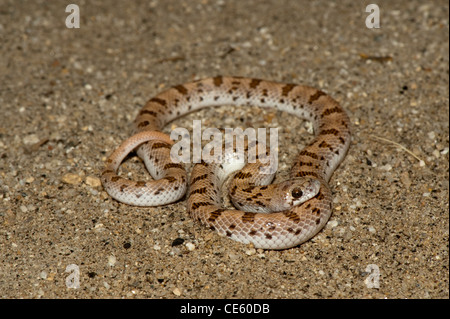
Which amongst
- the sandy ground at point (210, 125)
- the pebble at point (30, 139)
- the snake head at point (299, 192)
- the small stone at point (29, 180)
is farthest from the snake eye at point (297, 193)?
the pebble at point (30, 139)

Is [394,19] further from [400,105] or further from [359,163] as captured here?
[359,163]

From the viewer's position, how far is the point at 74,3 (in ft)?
38.1

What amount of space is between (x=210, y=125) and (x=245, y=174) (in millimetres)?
1604

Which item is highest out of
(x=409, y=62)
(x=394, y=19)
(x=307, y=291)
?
(x=394, y=19)

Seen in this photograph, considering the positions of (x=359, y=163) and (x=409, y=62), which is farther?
(x=409, y=62)

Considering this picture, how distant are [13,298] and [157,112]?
13.1 ft

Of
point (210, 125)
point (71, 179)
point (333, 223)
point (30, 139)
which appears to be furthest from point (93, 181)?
point (333, 223)

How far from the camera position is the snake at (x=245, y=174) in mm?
6551

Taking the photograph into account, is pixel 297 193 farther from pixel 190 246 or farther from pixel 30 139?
pixel 30 139

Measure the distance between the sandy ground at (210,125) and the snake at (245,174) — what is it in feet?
0.72

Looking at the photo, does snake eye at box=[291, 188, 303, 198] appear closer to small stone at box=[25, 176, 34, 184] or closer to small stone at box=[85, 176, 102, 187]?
small stone at box=[85, 176, 102, 187]

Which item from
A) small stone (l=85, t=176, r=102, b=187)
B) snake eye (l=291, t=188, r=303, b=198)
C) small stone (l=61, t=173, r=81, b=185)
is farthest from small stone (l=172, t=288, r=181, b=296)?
small stone (l=61, t=173, r=81, b=185)

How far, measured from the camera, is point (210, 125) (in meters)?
8.81

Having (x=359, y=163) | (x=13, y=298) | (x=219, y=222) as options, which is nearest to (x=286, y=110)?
(x=359, y=163)
